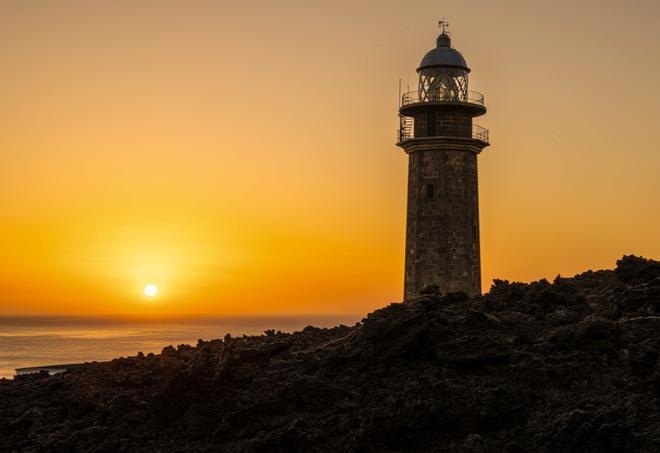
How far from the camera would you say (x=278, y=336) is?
20328 millimetres

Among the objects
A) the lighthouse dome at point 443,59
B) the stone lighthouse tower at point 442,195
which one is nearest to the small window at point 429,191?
the stone lighthouse tower at point 442,195

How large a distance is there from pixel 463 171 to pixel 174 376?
75.8ft

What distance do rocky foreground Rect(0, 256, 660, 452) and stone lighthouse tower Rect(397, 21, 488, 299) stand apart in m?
17.5

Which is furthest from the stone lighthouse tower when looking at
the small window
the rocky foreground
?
the rocky foreground

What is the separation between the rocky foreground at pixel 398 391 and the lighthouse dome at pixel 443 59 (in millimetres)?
22106

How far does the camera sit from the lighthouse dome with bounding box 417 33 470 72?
3975cm

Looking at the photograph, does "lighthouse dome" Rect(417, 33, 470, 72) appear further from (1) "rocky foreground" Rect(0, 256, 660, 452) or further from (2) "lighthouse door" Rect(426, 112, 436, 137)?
(1) "rocky foreground" Rect(0, 256, 660, 452)

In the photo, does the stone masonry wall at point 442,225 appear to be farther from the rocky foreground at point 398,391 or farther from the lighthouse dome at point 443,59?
the rocky foreground at point 398,391

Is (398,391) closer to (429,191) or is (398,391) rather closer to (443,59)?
(429,191)

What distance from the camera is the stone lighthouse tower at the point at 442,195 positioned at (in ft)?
121

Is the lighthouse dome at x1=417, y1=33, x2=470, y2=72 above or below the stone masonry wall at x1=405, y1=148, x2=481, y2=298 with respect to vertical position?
above

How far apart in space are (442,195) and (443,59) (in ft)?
21.6

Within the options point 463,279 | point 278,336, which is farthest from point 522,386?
point 463,279

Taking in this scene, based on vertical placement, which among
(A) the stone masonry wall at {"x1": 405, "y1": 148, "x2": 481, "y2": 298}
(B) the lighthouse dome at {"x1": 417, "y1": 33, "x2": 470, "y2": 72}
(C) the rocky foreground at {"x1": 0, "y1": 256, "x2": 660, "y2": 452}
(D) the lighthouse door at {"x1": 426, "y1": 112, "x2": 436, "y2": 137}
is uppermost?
(B) the lighthouse dome at {"x1": 417, "y1": 33, "x2": 470, "y2": 72}
